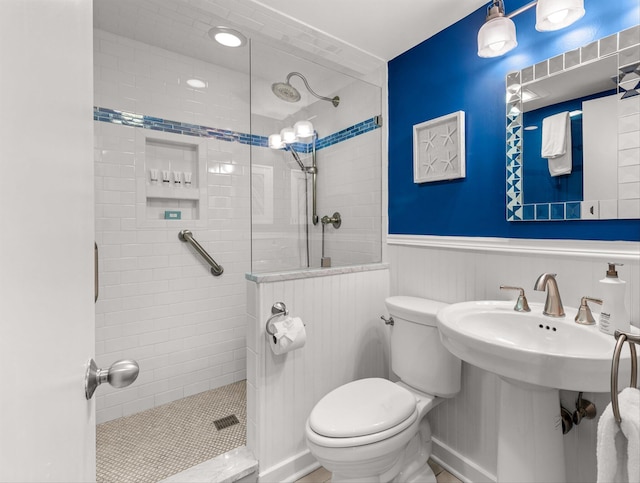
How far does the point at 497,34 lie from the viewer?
1.26 meters

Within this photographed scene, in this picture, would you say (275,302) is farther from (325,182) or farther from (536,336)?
(536,336)

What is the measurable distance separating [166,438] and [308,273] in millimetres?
1245

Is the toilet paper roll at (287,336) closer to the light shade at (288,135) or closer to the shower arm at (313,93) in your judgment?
the light shade at (288,135)

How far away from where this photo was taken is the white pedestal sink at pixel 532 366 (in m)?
0.82

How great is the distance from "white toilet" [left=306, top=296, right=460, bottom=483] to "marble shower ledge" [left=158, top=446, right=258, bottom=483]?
42cm

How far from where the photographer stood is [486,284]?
4.90 feet

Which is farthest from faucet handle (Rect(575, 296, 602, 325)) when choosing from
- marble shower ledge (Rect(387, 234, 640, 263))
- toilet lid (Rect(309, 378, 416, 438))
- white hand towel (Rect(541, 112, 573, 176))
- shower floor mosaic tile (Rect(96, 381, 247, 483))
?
shower floor mosaic tile (Rect(96, 381, 247, 483))

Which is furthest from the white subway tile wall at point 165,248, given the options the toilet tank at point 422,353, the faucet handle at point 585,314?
the faucet handle at point 585,314

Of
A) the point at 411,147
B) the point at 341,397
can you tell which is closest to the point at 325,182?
the point at 411,147

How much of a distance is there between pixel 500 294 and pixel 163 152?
2.20m

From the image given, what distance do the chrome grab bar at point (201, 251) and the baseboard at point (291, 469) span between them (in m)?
1.29

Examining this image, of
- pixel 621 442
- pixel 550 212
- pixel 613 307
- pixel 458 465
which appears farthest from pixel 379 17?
pixel 458 465

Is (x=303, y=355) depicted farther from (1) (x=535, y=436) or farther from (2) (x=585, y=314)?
(2) (x=585, y=314)

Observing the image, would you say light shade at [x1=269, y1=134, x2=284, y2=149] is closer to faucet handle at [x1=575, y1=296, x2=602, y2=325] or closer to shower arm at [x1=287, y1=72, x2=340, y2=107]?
shower arm at [x1=287, y1=72, x2=340, y2=107]
